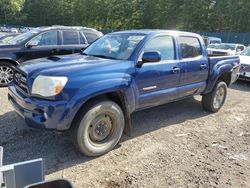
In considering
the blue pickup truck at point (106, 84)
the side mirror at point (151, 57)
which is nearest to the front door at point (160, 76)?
the blue pickup truck at point (106, 84)

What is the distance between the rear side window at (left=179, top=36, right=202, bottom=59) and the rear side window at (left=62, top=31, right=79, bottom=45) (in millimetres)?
4091

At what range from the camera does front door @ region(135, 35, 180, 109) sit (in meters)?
4.54

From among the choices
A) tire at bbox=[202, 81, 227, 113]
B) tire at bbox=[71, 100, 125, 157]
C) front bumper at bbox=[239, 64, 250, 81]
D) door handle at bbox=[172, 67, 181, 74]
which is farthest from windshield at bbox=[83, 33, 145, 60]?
front bumper at bbox=[239, 64, 250, 81]

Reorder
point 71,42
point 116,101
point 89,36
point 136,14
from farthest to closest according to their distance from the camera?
point 136,14 → point 89,36 → point 71,42 → point 116,101

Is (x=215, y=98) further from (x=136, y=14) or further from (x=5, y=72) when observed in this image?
(x=136, y=14)

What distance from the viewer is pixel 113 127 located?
4.26 meters

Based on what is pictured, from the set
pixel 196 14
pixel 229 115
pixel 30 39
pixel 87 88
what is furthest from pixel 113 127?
pixel 196 14

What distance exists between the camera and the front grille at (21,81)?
3958 mm

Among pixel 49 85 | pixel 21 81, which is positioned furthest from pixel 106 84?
pixel 21 81

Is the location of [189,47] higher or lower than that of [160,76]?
higher

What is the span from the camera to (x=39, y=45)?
8070 mm

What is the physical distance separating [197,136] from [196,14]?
42.5 m

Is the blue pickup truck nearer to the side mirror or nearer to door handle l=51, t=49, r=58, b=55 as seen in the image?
the side mirror

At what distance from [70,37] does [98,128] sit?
5135 mm
